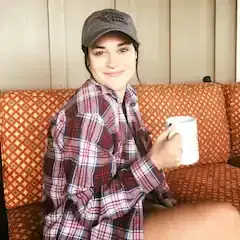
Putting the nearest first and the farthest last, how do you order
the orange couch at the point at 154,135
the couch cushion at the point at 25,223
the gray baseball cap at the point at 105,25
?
the gray baseball cap at the point at 105,25, the couch cushion at the point at 25,223, the orange couch at the point at 154,135

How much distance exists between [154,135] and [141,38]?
68 centimetres

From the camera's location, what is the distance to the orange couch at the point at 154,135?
1593 millimetres

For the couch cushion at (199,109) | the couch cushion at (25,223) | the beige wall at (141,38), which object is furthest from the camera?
the beige wall at (141,38)

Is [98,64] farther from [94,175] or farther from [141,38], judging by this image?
[141,38]

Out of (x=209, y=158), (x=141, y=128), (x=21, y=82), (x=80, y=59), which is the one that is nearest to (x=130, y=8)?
(x=80, y=59)

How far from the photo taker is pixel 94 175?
107 cm

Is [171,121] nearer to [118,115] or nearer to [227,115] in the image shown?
[118,115]

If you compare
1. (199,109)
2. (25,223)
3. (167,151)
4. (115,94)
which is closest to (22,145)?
(25,223)

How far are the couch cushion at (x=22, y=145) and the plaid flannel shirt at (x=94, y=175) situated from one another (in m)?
0.48

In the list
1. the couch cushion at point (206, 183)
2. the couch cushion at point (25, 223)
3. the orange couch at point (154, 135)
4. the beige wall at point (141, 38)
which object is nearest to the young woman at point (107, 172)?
the couch cushion at point (25, 223)

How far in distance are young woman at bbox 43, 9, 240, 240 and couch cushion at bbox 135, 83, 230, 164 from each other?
0.71 meters

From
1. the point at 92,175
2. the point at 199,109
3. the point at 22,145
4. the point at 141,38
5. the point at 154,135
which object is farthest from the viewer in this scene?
the point at 141,38

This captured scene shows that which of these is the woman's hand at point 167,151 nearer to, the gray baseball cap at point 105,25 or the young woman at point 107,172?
the young woman at point 107,172

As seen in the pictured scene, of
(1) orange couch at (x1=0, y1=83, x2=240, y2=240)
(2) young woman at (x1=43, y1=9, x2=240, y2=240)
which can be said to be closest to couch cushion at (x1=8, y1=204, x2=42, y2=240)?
(1) orange couch at (x1=0, y1=83, x2=240, y2=240)
